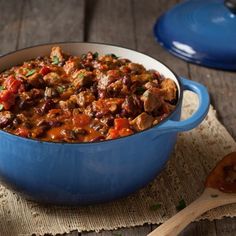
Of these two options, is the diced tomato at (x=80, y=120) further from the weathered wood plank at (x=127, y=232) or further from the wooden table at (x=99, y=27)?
the wooden table at (x=99, y=27)

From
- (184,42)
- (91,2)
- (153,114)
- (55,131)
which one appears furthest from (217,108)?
(91,2)

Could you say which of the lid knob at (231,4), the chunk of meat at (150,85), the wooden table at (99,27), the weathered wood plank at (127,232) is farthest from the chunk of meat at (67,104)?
the lid knob at (231,4)

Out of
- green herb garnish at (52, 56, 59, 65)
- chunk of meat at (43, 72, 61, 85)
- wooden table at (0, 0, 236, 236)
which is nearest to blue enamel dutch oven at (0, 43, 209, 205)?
chunk of meat at (43, 72, 61, 85)

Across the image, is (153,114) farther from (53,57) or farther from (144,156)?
(53,57)

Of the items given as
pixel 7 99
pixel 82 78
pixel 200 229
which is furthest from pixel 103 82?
pixel 200 229

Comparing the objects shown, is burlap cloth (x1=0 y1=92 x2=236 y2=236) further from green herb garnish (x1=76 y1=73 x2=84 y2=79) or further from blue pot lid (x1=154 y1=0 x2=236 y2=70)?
Result: blue pot lid (x1=154 y1=0 x2=236 y2=70)

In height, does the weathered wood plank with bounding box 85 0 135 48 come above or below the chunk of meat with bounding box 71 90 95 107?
below

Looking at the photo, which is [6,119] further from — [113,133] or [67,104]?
[113,133]
